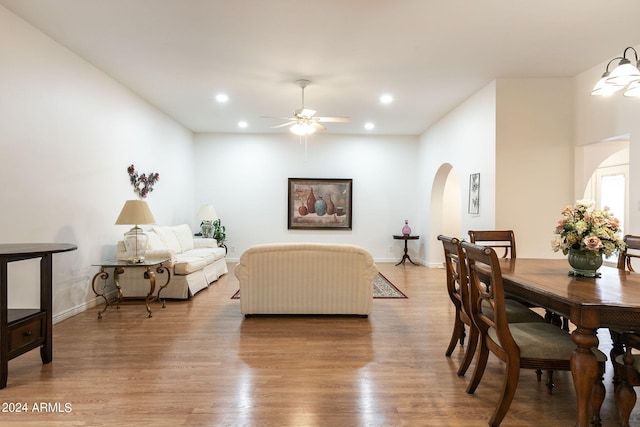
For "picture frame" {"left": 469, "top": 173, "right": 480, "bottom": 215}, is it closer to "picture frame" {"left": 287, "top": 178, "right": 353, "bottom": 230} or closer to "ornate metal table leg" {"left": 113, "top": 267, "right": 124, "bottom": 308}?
"picture frame" {"left": 287, "top": 178, "right": 353, "bottom": 230}

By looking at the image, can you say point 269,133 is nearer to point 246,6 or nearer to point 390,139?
point 390,139

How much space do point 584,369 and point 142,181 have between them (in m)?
5.76

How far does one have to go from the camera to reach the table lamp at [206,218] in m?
7.10

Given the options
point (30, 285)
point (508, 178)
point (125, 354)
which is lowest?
point (125, 354)

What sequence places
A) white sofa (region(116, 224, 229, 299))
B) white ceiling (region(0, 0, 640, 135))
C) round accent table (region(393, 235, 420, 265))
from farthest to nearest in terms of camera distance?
1. round accent table (region(393, 235, 420, 265))
2. white sofa (region(116, 224, 229, 299))
3. white ceiling (region(0, 0, 640, 135))

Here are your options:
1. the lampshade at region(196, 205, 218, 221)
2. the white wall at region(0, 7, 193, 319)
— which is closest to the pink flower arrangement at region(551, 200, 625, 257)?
Result: the white wall at region(0, 7, 193, 319)

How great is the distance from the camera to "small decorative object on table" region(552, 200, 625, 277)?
213 cm

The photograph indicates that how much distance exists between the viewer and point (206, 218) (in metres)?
7.09

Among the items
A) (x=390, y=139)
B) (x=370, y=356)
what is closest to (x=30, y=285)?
(x=370, y=356)

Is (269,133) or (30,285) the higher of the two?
(269,133)

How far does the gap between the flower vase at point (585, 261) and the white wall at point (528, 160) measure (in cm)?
247

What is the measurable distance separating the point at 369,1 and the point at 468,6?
86 centimetres

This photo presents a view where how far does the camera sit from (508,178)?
465cm

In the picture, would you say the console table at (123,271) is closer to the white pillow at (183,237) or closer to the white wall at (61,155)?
the white wall at (61,155)
